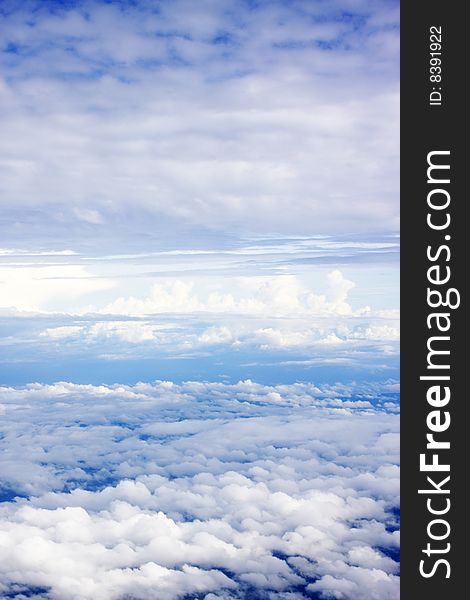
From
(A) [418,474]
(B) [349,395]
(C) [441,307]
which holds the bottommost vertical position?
(A) [418,474]

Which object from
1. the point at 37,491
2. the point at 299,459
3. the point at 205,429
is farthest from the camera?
the point at 205,429

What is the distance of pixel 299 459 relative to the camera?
321 ft

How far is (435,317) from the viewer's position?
6805 millimetres

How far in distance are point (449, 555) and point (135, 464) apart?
4042 inches

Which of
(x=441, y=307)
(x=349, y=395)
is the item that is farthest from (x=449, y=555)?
(x=349, y=395)

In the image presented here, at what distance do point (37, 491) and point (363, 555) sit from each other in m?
55.8

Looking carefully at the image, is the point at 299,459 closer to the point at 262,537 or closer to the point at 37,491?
the point at 262,537

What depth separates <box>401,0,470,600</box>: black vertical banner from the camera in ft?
22.3

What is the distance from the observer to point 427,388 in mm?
6832

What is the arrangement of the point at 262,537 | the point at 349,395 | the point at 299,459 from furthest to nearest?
the point at 349,395 → the point at 299,459 → the point at 262,537

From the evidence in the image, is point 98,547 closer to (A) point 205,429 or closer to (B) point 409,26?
(A) point 205,429

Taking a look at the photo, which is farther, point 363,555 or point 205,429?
point 205,429

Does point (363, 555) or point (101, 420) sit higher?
point (101, 420)

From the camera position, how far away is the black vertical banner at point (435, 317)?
6.80m
